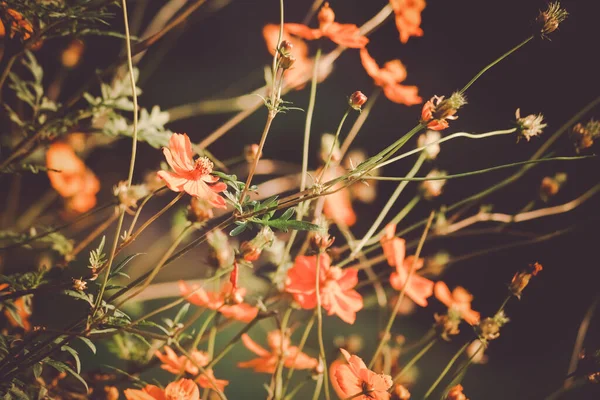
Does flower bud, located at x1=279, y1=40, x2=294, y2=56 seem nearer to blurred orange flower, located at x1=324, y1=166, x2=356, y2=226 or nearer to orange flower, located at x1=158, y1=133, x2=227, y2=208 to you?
orange flower, located at x1=158, y1=133, x2=227, y2=208

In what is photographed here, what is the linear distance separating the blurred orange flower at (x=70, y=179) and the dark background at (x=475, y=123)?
297 millimetres

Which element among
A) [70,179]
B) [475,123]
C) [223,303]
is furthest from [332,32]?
[475,123]

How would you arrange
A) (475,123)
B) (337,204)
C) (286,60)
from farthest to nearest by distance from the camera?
(475,123) → (337,204) → (286,60)

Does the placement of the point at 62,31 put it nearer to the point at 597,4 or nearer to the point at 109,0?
the point at 109,0

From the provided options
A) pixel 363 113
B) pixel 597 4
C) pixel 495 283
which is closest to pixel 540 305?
pixel 495 283

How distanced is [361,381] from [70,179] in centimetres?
60

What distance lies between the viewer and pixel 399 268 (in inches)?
21.7

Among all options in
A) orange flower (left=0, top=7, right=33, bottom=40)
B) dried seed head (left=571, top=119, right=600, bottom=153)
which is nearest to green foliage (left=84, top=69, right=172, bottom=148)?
orange flower (left=0, top=7, right=33, bottom=40)

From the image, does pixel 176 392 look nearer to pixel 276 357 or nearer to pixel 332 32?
pixel 276 357

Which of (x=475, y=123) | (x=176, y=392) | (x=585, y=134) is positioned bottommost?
(x=176, y=392)

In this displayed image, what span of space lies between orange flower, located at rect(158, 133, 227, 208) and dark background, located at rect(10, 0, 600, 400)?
24.7 inches

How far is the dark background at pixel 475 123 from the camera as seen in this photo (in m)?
1.01

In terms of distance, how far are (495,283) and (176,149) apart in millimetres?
1017

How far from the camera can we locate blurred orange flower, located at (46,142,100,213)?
2.36 ft
